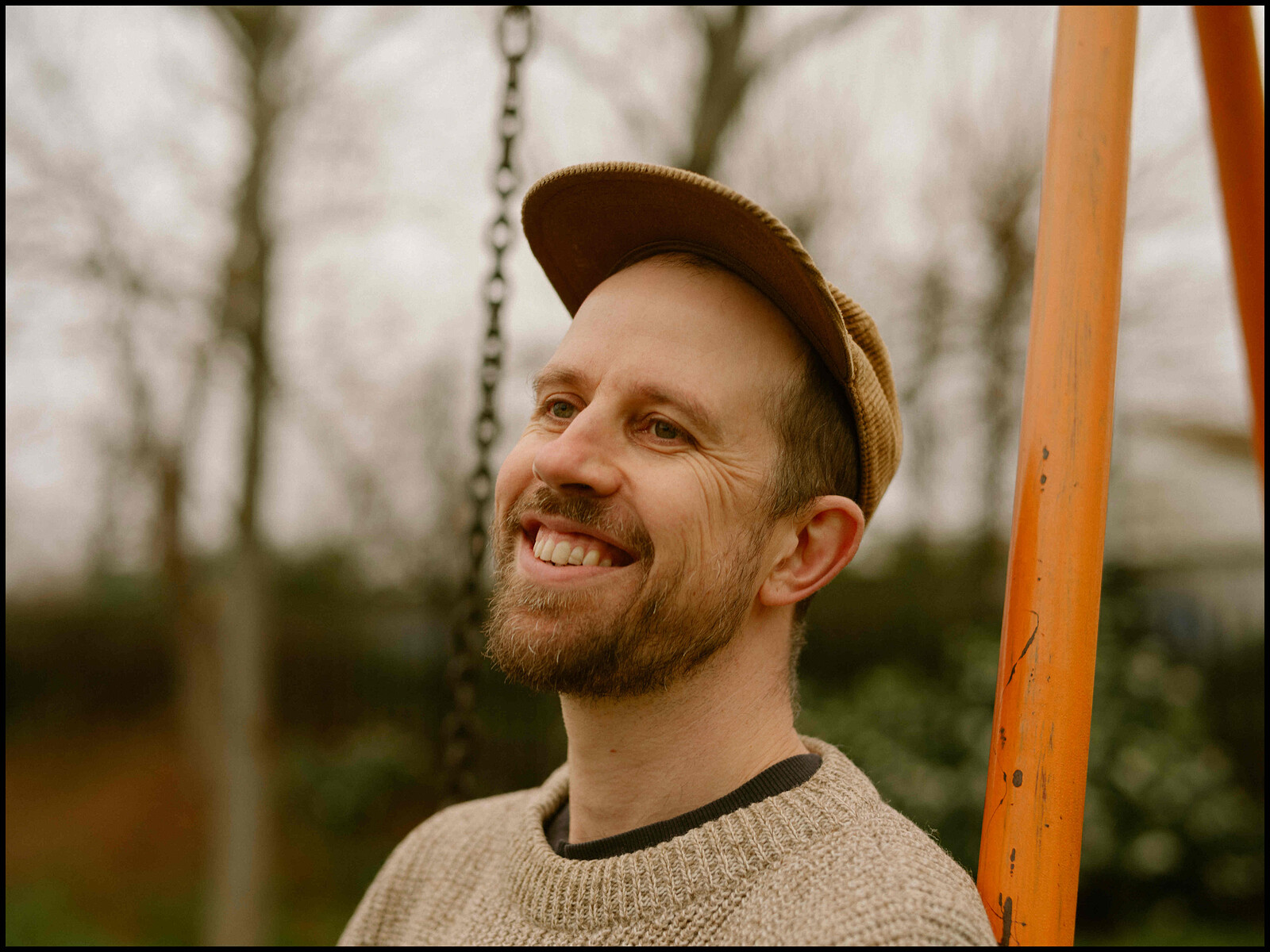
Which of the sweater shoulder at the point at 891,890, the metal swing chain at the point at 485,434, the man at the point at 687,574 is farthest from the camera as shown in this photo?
the metal swing chain at the point at 485,434

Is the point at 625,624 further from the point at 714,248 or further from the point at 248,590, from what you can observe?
the point at 248,590

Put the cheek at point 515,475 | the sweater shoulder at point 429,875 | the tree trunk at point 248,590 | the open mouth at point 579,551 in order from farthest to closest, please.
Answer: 1. the tree trunk at point 248,590
2. the sweater shoulder at point 429,875
3. the cheek at point 515,475
4. the open mouth at point 579,551

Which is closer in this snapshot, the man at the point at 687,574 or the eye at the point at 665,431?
the man at the point at 687,574

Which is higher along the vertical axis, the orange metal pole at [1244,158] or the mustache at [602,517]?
the orange metal pole at [1244,158]

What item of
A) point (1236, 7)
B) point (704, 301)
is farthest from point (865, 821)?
point (1236, 7)

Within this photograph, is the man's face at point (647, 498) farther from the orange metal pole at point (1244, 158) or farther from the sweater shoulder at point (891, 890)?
the orange metal pole at point (1244, 158)

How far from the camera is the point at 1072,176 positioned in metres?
1.48

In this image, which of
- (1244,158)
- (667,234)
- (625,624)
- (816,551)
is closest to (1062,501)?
(816,551)

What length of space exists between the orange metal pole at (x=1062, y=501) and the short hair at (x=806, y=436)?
0.33 meters

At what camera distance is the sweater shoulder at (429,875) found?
1817 mm

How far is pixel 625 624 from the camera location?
1414 millimetres

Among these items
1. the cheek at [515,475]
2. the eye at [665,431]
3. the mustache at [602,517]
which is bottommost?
the mustache at [602,517]

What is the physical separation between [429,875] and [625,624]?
92 cm

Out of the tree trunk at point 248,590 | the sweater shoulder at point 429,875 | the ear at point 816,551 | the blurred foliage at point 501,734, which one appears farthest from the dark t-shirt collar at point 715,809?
the tree trunk at point 248,590
